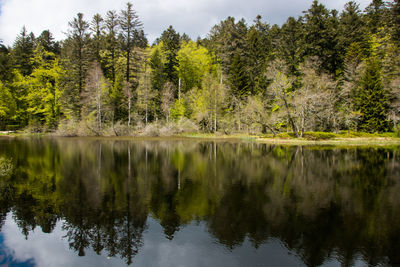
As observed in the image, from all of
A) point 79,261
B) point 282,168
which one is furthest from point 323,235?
point 282,168

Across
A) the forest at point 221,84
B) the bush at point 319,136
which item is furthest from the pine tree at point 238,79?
the bush at point 319,136

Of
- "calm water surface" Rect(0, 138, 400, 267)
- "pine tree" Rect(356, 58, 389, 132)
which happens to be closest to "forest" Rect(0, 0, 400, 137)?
"pine tree" Rect(356, 58, 389, 132)

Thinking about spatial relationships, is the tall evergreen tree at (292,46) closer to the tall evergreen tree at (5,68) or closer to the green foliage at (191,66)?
the green foliage at (191,66)

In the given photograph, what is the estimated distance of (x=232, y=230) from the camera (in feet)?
24.4

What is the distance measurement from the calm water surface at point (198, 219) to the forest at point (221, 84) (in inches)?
1112

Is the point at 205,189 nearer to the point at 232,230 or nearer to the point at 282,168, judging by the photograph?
the point at 232,230

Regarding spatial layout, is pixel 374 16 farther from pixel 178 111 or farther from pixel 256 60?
pixel 178 111

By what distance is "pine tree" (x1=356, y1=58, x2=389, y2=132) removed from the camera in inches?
1559

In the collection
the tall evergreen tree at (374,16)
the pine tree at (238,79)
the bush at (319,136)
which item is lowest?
the bush at (319,136)

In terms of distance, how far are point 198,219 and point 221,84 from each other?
43.7 meters

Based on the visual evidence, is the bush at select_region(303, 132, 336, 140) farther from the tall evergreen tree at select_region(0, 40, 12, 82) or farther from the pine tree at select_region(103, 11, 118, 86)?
the tall evergreen tree at select_region(0, 40, 12, 82)

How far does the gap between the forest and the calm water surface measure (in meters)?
28.2

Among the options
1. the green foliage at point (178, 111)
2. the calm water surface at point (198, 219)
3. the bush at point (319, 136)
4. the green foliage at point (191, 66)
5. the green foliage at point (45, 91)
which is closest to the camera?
the calm water surface at point (198, 219)

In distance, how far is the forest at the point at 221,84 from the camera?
1601 inches
